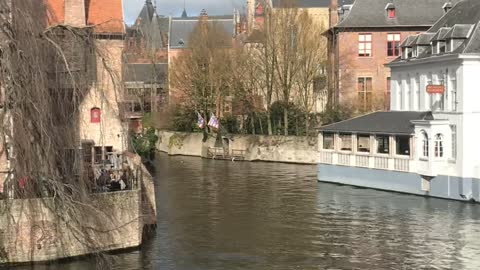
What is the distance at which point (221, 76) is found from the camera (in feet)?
181

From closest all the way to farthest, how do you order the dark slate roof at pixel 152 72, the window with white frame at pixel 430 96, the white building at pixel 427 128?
the white building at pixel 427 128, the window with white frame at pixel 430 96, the dark slate roof at pixel 152 72

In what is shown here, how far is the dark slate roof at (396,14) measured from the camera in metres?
49.0

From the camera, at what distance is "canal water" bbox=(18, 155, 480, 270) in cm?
1895

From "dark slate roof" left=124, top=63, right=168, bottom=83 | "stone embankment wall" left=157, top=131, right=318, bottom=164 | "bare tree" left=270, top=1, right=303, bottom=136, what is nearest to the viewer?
"stone embankment wall" left=157, top=131, right=318, bottom=164

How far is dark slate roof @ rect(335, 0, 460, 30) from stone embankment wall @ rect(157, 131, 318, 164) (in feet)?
28.7

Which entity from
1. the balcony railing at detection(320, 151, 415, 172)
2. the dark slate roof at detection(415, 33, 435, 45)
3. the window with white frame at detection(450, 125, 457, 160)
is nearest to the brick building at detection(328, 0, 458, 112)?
the balcony railing at detection(320, 151, 415, 172)

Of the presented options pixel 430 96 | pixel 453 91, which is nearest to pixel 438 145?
pixel 453 91

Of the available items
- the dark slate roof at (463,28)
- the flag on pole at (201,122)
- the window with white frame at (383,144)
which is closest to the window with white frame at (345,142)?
the window with white frame at (383,144)

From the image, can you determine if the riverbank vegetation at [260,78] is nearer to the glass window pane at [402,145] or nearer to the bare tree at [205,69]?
the bare tree at [205,69]

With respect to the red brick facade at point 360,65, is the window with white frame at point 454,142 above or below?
below

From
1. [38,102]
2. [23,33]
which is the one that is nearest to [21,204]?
[38,102]

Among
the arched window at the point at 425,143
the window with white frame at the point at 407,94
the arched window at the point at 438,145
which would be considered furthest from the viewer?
the window with white frame at the point at 407,94

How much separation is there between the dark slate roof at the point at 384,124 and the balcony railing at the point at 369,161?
119 centimetres

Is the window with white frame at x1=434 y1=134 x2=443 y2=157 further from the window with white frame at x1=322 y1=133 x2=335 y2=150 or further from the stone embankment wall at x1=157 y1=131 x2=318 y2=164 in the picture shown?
the stone embankment wall at x1=157 y1=131 x2=318 y2=164
